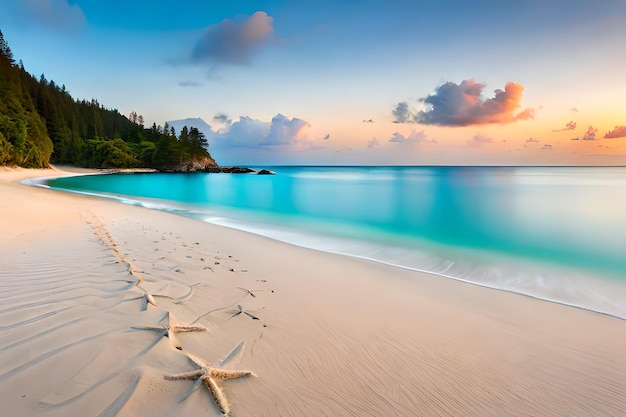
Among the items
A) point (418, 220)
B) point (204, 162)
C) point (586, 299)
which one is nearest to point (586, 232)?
point (418, 220)

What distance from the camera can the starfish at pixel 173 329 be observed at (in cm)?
293

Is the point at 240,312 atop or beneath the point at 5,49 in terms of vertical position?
beneath

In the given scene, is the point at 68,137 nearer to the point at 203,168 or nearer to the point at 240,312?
the point at 203,168

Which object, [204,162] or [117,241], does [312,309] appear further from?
[204,162]

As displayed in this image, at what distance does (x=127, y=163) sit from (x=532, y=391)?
102 metres

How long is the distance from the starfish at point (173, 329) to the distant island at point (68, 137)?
55.5 metres

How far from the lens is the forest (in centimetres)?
4623

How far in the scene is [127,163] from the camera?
86125 millimetres

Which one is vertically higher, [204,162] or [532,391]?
[204,162]

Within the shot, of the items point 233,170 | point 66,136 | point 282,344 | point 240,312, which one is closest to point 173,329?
point 240,312

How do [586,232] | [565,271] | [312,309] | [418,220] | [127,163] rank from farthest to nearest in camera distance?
[127,163] → [418,220] → [586,232] → [565,271] → [312,309]

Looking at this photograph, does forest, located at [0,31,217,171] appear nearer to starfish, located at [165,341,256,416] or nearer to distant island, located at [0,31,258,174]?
distant island, located at [0,31,258,174]

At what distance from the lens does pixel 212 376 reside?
246 centimetres

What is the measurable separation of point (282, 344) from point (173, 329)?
4.01 feet
